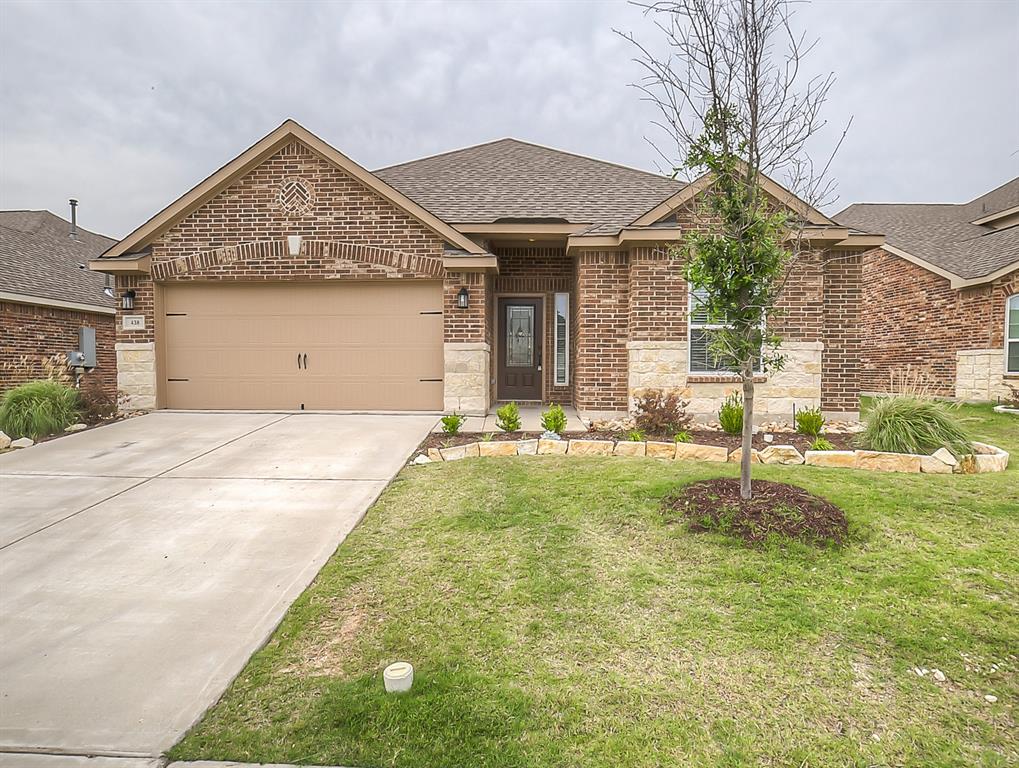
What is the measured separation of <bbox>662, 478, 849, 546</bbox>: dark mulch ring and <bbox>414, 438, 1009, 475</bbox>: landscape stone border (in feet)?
5.48

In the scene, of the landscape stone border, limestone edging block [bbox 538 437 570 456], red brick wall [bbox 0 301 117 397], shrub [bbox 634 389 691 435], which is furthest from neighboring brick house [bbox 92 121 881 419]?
red brick wall [bbox 0 301 117 397]

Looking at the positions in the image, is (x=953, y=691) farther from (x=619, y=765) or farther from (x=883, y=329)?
(x=883, y=329)

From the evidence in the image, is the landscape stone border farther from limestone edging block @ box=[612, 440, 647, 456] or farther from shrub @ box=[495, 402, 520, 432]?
shrub @ box=[495, 402, 520, 432]

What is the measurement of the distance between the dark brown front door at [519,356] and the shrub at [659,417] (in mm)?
3770

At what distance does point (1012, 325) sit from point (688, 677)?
16293 millimetres

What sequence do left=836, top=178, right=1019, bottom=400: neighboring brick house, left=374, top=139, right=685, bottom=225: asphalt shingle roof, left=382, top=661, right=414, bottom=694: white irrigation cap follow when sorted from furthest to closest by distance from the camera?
1. left=836, top=178, right=1019, bottom=400: neighboring brick house
2. left=374, top=139, right=685, bottom=225: asphalt shingle roof
3. left=382, top=661, right=414, bottom=694: white irrigation cap

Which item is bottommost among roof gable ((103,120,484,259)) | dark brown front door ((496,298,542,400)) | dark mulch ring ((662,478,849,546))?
dark mulch ring ((662,478,849,546))

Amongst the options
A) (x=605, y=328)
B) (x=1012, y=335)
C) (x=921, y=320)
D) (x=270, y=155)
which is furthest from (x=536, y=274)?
(x=921, y=320)

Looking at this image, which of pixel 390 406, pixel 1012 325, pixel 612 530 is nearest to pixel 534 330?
pixel 390 406

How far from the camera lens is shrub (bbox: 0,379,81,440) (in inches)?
336

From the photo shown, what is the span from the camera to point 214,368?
1068 centimetres

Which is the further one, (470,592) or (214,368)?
(214,368)

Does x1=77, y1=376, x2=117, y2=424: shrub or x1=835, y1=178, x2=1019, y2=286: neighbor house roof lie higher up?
x1=835, y1=178, x2=1019, y2=286: neighbor house roof

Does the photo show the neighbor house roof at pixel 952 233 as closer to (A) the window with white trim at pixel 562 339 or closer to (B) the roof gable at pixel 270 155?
(A) the window with white trim at pixel 562 339
